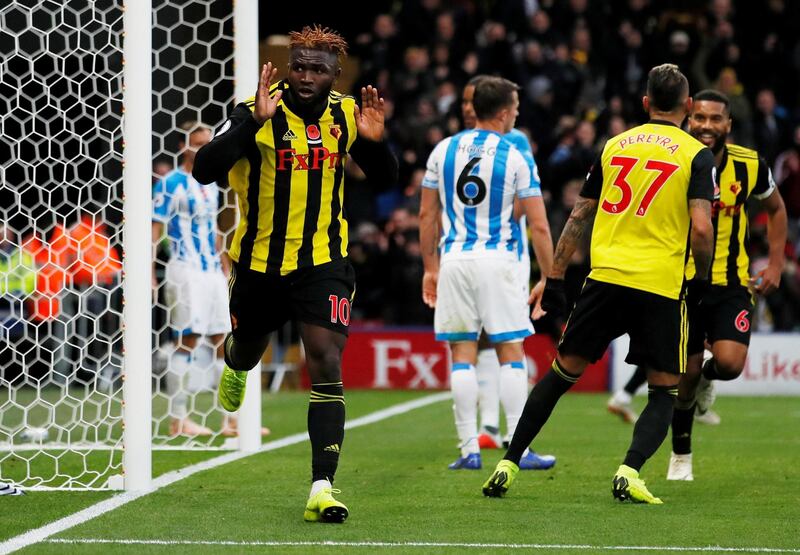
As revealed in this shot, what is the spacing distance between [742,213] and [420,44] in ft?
40.4

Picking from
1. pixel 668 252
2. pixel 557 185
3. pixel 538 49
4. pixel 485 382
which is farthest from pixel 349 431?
pixel 538 49

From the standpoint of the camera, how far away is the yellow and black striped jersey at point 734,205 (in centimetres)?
740

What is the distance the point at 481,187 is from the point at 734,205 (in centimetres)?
147

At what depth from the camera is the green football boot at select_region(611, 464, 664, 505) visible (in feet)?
20.4

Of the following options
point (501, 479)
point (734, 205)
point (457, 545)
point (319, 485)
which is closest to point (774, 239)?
point (734, 205)

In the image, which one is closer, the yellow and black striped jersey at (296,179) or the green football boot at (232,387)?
the yellow and black striped jersey at (296,179)

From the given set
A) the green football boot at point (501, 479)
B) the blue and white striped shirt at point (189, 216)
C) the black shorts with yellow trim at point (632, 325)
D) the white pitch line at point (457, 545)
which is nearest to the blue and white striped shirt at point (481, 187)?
the black shorts with yellow trim at point (632, 325)

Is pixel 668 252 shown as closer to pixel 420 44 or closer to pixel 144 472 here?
pixel 144 472

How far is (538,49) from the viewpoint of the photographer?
1834 centimetres

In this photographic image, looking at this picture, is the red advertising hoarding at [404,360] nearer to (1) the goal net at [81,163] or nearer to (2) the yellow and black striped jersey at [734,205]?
(1) the goal net at [81,163]

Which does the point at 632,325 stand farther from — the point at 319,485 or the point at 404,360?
the point at 404,360

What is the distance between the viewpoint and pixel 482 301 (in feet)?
26.2

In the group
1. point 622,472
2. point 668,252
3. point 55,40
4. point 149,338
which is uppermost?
point 55,40

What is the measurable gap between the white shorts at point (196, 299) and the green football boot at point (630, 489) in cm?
440
